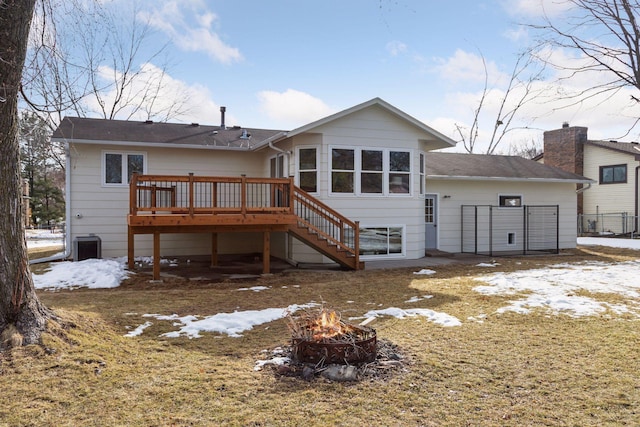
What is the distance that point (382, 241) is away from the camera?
42.3 feet

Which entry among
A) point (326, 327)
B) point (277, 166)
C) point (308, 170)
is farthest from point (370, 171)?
point (326, 327)

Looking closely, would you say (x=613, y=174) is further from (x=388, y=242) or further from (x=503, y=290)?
(x=503, y=290)

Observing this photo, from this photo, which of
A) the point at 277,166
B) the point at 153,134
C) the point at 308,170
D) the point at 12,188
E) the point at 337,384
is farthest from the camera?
the point at 153,134

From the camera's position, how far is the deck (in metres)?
9.57

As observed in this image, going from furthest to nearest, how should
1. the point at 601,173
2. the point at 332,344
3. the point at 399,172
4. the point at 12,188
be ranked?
the point at 601,173 < the point at 399,172 < the point at 12,188 < the point at 332,344

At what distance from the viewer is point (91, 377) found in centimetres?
390

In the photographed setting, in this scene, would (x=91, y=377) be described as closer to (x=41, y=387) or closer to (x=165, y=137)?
(x=41, y=387)

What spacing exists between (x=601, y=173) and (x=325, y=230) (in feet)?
65.4

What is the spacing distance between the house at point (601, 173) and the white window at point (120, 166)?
69.7 ft

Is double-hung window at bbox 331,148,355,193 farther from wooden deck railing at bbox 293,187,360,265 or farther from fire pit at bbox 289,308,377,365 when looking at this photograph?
fire pit at bbox 289,308,377,365

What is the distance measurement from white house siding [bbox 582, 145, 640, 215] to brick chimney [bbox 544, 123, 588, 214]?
0.39 meters

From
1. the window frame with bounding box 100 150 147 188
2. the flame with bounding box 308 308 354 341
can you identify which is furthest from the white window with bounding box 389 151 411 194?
the flame with bounding box 308 308 354 341

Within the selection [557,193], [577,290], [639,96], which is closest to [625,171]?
[557,193]

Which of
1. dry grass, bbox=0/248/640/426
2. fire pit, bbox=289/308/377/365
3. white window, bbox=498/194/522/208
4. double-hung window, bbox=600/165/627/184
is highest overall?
double-hung window, bbox=600/165/627/184
